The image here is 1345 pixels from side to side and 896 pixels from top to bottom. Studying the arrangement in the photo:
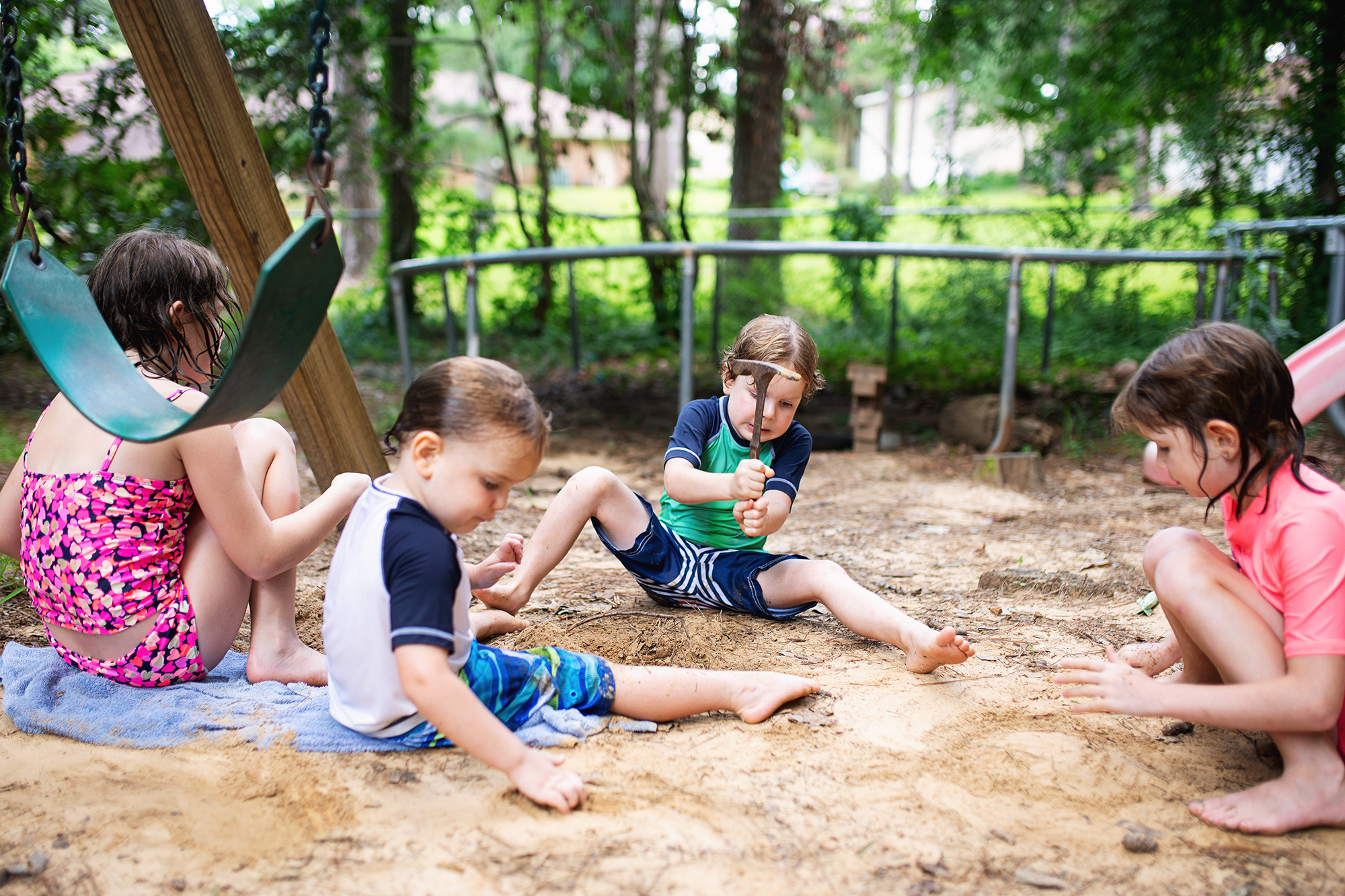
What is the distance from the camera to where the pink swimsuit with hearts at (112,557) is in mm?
1848

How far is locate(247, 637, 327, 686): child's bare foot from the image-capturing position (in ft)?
6.90

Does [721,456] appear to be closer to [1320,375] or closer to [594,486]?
[594,486]

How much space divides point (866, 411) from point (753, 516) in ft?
10.4

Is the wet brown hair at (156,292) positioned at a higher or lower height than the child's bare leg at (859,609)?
higher

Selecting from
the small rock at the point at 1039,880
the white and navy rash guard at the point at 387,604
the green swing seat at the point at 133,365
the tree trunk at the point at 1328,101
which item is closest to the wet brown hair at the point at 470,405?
the white and navy rash guard at the point at 387,604

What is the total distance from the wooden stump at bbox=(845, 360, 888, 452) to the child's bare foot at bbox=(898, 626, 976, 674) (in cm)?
312

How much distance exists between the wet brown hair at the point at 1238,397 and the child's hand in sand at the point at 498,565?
1348 millimetres

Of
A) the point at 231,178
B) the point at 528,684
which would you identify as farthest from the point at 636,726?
the point at 231,178

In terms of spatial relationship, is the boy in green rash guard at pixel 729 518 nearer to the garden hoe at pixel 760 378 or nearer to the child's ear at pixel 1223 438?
the garden hoe at pixel 760 378

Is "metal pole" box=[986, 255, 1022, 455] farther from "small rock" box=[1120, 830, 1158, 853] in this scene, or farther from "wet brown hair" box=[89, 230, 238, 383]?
"wet brown hair" box=[89, 230, 238, 383]

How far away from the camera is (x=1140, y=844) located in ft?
4.99

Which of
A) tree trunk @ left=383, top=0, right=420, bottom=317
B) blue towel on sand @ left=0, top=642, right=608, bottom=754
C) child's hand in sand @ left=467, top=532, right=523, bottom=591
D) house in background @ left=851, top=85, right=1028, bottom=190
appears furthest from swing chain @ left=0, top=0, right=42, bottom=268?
house in background @ left=851, top=85, right=1028, bottom=190

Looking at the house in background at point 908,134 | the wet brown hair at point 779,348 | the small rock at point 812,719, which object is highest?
the house in background at point 908,134

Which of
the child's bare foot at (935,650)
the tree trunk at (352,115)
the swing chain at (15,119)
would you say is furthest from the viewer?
the tree trunk at (352,115)
